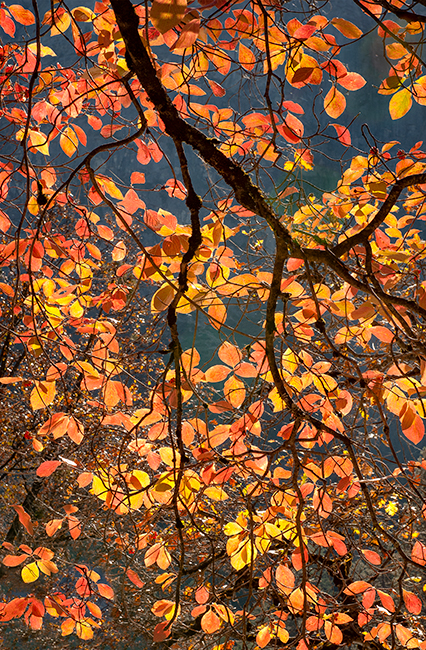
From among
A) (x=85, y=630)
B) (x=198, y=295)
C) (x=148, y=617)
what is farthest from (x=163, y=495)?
(x=148, y=617)

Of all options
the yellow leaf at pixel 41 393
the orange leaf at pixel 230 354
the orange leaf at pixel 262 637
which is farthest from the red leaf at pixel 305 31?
the orange leaf at pixel 262 637

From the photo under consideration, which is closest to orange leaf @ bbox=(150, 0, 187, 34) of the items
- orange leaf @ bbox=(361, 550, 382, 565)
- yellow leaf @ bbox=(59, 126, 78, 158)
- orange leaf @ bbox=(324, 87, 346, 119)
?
orange leaf @ bbox=(324, 87, 346, 119)

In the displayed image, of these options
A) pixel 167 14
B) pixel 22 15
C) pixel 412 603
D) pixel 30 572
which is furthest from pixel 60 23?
pixel 412 603

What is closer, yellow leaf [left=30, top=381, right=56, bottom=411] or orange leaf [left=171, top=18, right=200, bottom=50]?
orange leaf [left=171, top=18, right=200, bottom=50]

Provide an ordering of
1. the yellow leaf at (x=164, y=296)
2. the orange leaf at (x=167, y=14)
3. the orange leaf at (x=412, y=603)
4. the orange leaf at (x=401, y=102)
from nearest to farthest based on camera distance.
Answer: the orange leaf at (x=167, y=14) < the yellow leaf at (x=164, y=296) < the orange leaf at (x=401, y=102) < the orange leaf at (x=412, y=603)

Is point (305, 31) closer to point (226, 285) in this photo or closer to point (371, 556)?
point (226, 285)

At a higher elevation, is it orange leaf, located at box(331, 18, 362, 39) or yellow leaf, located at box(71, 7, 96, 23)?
yellow leaf, located at box(71, 7, 96, 23)

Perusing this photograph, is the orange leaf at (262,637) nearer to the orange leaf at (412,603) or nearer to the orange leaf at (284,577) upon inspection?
the orange leaf at (284,577)

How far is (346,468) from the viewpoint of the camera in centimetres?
160

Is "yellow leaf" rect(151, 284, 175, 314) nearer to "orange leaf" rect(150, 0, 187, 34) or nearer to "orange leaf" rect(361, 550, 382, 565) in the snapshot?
"orange leaf" rect(150, 0, 187, 34)

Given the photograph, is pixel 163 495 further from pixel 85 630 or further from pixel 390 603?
pixel 390 603

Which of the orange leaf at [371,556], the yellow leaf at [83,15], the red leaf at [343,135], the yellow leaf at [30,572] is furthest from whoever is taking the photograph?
the orange leaf at [371,556]

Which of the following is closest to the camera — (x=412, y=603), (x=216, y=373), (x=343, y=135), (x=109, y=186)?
(x=216, y=373)

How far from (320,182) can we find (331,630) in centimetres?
1745
